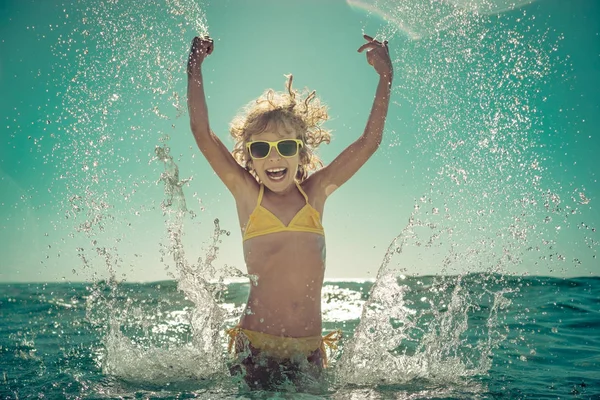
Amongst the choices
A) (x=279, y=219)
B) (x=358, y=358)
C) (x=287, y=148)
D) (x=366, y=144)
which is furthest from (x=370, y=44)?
(x=358, y=358)

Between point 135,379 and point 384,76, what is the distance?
3638 millimetres

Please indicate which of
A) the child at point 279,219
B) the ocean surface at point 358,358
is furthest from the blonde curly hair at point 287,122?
the ocean surface at point 358,358

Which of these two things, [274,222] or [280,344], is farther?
[274,222]

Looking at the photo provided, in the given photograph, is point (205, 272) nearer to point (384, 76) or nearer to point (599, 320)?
point (384, 76)

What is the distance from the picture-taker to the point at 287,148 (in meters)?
4.60

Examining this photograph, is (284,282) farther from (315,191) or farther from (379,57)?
(379,57)

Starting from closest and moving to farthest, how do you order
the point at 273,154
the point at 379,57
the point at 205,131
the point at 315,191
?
the point at 205,131 → the point at 273,154 → the point at 315,191 → the point at 379,57

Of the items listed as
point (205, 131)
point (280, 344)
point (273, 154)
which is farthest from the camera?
point (273, 154)

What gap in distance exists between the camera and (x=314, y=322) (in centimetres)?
449

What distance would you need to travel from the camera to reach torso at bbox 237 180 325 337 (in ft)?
14.4

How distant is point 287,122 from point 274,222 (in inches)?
40.3

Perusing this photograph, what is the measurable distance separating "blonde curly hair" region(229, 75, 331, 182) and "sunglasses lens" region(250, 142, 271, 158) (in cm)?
18

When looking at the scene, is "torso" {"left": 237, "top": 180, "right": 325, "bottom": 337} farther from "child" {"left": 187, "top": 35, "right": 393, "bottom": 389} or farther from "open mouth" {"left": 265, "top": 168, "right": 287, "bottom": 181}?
"open mouth" {"left": 265, "top": 168, "right": 287, "bottom": 181}

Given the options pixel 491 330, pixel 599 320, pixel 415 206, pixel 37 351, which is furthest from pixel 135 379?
pixel 599 320
